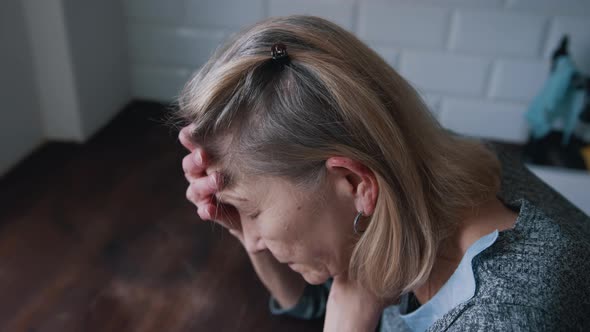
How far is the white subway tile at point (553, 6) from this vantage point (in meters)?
1.14

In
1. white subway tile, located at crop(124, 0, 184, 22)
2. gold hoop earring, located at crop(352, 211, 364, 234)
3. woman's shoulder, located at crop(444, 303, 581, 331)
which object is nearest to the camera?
woman's shoulder, located at crop(444, 303, 581, 331)

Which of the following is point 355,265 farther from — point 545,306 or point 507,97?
point 507,97

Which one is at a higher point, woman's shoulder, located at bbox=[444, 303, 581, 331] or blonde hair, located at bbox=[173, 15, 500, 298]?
blonde hair, located at bbox=[173, 15, 500, 298]

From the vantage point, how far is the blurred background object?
86 cm

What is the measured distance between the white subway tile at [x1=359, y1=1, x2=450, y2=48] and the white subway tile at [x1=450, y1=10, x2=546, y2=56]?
34 millimetres

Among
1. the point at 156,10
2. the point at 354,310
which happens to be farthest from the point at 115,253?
the point at 156,10

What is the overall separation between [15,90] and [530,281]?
1061 millimetres

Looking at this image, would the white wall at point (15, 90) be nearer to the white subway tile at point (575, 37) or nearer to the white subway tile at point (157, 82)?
the white subway tile at point (157, 82)

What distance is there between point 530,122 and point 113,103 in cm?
101

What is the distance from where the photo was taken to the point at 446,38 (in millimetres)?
1231

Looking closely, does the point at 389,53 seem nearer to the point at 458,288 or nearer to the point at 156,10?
the point at 156,10

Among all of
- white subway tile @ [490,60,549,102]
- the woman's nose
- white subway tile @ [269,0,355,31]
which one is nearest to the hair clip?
the woman's nose

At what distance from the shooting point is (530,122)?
121 cm

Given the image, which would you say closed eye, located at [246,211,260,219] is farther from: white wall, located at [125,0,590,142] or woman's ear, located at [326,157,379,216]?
white wall, located at [125,0,590,142]
